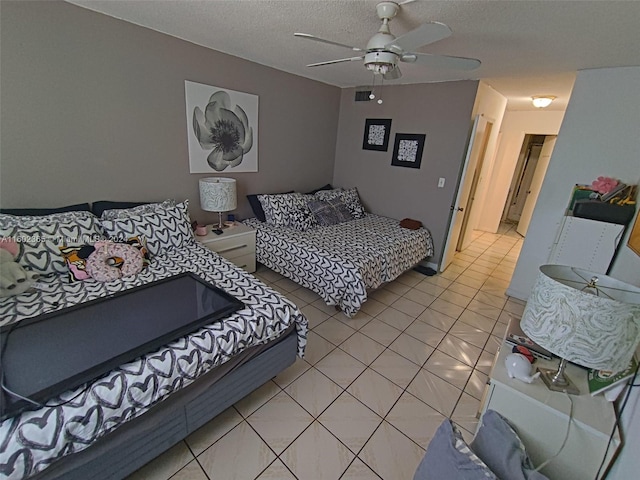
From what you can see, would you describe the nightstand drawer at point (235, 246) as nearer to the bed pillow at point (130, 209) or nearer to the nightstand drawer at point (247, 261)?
the nightstand drawer at point (247, 261)

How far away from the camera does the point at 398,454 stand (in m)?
1.54

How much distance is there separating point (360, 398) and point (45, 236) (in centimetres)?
227

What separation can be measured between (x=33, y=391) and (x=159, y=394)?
1.33ft

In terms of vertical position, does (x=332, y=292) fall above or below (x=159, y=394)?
below

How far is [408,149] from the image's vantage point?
3.70 m

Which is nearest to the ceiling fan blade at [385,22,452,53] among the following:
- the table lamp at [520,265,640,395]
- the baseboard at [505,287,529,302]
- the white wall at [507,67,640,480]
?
the table lamp at [520,265,640,395]

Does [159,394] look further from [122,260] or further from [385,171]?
[385,171]

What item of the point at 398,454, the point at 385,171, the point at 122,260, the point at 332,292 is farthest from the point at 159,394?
the point at 385,171

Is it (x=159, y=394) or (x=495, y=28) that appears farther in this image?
(x=495, y=28)

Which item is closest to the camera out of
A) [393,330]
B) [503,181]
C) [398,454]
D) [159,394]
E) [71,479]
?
[71,479]

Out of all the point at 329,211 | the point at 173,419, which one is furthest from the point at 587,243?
the point at 173,419

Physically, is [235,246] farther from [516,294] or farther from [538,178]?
[538,178]

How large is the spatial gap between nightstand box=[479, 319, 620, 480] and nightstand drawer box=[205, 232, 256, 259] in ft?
7.86

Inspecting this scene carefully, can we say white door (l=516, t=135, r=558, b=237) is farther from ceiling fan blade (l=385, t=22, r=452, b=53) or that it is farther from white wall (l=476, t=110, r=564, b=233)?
ceiling fan blade (l=385, t=22, r=452, b=53)
